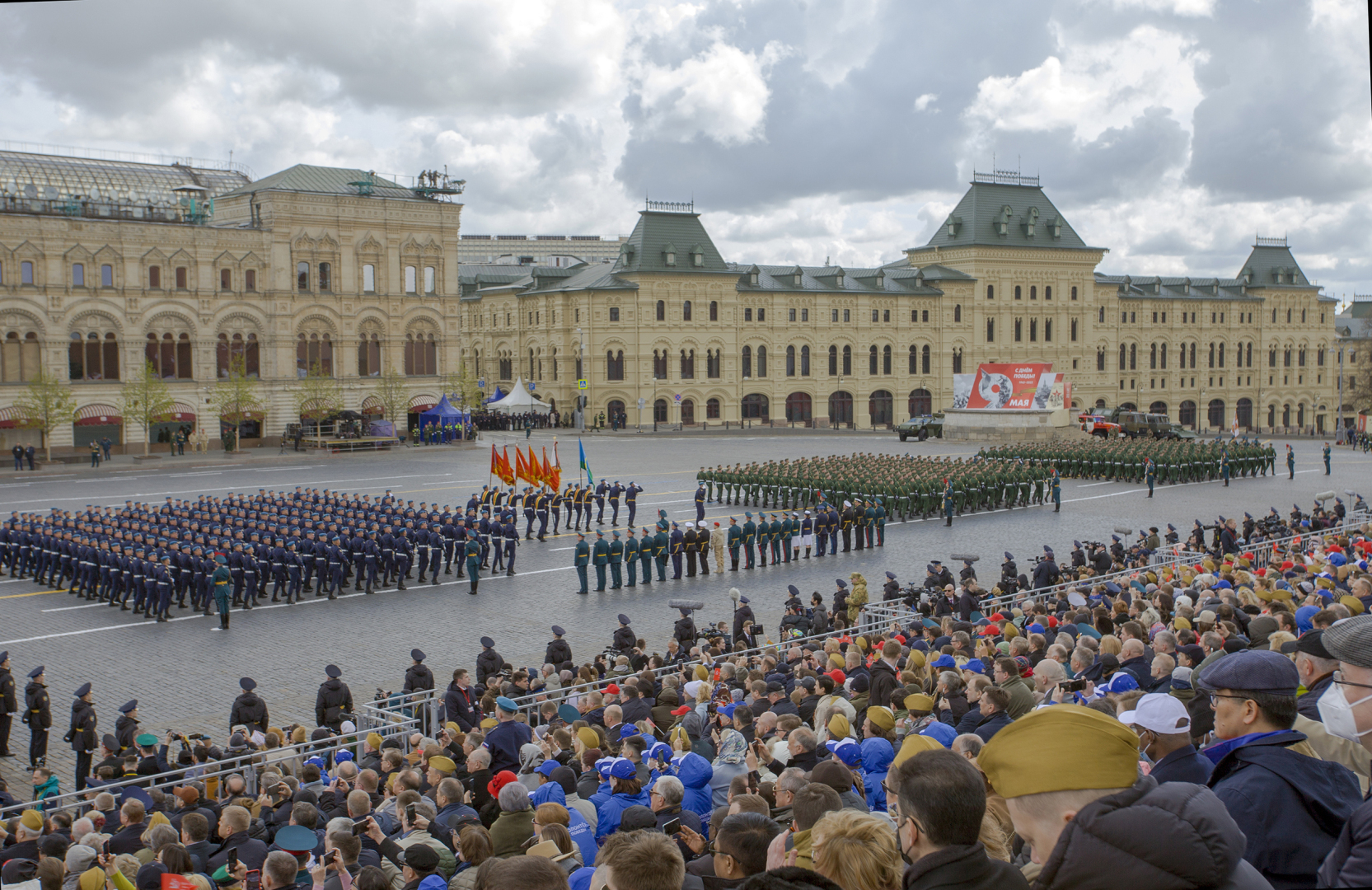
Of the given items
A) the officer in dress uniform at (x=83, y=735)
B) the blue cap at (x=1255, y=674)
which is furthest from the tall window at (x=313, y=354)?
the blue cap at (x=1255, y=674)

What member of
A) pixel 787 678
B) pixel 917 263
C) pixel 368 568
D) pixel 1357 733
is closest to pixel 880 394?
pixel 917 263

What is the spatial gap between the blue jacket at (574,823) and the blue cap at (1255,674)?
314 cm

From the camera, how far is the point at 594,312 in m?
75.2

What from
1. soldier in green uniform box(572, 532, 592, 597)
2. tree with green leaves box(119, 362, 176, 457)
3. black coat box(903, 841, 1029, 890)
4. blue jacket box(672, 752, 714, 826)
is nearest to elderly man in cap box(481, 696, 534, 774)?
blue jacket box(672, 752, 714, 826)

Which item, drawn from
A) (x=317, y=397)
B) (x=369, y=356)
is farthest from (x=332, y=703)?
(x=369, y=356)

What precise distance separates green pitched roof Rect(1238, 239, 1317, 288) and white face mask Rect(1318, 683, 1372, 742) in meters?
105

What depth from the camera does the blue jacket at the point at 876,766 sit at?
22.3 feet

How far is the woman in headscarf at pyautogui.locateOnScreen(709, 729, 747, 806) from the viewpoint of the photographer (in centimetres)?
672

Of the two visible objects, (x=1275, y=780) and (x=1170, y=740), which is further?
(x=1170, y=740)

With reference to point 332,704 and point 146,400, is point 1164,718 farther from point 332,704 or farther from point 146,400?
point 146,400

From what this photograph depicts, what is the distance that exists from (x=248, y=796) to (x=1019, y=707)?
243 inches

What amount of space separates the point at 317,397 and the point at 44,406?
41.0 ft

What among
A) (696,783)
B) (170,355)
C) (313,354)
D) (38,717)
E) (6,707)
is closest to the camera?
(696,783)

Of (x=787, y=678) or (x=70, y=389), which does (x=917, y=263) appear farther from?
(x=787, y=678)
